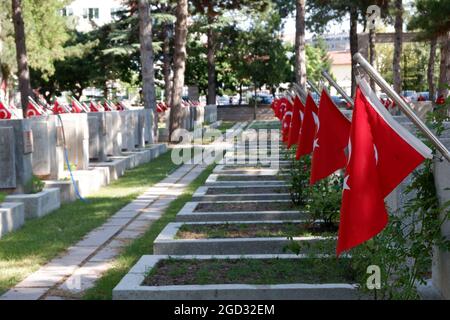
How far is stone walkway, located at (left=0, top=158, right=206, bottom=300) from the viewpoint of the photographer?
23.2ft

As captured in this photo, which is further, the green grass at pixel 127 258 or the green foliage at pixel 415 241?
the green grass at pixel 127 258

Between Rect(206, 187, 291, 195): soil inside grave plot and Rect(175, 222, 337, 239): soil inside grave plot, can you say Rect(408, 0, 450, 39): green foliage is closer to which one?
Rect(206, 187, 291, 195): soil inside grave plot

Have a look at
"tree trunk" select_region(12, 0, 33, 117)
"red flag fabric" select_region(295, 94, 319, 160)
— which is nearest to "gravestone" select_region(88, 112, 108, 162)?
"tree trunk" select_region(12, 0, 33, 117)

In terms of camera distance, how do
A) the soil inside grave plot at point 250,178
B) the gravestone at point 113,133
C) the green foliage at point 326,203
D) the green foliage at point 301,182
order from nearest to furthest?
the green foliage at point 326,203 → the green foliage at point 301,182 → the soil inside grave plot at point 250,178 → the gravestone at point 113,133

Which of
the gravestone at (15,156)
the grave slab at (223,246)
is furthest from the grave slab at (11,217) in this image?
the grave slab at (223,246)

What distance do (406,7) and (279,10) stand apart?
18.1 meters

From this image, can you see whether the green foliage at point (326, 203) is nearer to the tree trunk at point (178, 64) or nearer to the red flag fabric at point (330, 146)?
the red flag fabric at point (330, 146)

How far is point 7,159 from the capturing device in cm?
1138

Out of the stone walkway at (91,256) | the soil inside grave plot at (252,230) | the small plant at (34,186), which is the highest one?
the small plant at (34,186)

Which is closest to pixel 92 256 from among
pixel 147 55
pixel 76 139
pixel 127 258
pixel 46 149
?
pixel 127 258

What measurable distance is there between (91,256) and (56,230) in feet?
5.50

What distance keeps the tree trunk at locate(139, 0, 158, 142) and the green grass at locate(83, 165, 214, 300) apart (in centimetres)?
1240

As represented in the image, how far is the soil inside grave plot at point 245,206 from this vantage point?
10305 mm

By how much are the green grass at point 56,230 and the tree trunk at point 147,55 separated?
938 cm
